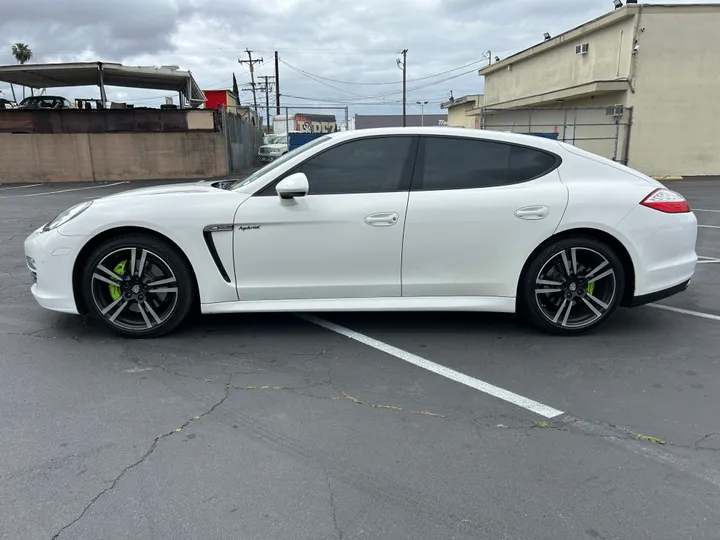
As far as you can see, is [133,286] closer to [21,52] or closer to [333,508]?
[333,508]

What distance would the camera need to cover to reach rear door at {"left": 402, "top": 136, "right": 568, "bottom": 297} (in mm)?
4094

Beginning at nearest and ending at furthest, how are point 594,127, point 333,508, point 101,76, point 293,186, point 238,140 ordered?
1. point 333,508
2. point 293,186
3. point 101,76
4. point 594,127
5. point 238,140

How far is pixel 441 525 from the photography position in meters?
2.25

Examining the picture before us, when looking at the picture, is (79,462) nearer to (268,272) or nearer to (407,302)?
(268,272)

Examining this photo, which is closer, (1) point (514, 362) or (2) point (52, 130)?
(1) point (514, 362)

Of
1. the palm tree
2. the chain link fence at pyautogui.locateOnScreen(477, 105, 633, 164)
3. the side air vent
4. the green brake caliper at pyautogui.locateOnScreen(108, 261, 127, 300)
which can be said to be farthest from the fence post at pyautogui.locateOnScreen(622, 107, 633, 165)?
the palm tree

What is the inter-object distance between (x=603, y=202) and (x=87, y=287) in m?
3.97

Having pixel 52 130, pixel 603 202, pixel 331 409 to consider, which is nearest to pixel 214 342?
pixel 331 409

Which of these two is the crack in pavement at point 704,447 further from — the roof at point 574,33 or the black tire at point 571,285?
the roof at point 574,33

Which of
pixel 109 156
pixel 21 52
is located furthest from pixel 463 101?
pixel 21 52

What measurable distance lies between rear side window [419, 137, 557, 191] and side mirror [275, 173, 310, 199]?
3.00 feet

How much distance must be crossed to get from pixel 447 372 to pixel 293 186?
66.9 inches

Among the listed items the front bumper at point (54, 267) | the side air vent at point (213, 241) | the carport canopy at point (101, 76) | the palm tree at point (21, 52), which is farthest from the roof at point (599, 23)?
the palm tree at point (21, 52)

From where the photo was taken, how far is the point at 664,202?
13.9 feet
